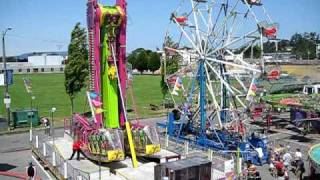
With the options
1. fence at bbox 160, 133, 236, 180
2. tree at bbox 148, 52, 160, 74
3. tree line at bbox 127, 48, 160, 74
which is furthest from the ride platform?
tree line at bbox 127, 48, 160, 74

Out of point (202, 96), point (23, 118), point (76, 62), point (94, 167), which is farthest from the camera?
point (76, 62)

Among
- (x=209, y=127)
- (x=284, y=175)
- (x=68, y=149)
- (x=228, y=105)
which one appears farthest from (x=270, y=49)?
(x=68, y=149)

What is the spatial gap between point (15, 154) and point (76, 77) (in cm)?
1357

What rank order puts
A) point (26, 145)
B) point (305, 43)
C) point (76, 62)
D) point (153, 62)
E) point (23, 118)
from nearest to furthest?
point (26, 145) → point (23, 118) → point (76, 62) → point (153, 62) → point (305, 43)

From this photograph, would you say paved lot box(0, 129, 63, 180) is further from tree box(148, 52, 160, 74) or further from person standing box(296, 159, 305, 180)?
tree box(148, 52, 160, 74)

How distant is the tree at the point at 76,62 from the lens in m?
37.6

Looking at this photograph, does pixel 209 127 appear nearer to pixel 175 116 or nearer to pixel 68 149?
pixel 175 116

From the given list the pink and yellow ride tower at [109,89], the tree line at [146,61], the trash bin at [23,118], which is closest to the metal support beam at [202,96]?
the pink and yellow ride tower at [109,89]

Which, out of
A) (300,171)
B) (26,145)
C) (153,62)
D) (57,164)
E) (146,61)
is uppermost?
(146,61)

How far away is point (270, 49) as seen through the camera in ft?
91.7

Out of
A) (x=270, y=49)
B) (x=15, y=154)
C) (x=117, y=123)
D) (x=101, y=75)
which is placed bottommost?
(x=15, y=154)

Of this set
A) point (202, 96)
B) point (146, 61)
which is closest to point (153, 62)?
point (146, 61)

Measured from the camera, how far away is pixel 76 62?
37.5 meters

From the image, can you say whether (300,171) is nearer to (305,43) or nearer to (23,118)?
(23,118)
